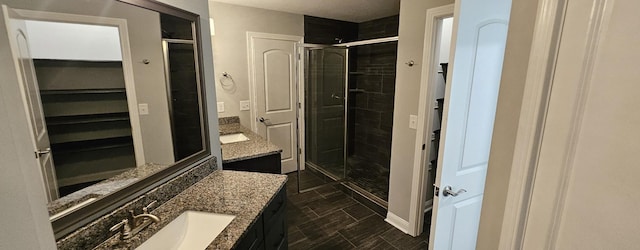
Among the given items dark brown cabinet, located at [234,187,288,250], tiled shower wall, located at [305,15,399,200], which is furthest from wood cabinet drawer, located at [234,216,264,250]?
tiled shower wall, located at [305,15,399,200]

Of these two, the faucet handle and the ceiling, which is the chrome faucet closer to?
the faucet handle

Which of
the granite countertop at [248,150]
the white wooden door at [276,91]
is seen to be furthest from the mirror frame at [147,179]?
the white wooden door at [276,91]

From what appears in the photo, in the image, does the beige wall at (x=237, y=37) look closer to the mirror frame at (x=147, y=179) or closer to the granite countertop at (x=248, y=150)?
the granite countertop at (x=248, y=150)

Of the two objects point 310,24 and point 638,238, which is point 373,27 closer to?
point 310,24

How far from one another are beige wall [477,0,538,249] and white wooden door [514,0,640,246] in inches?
4.1

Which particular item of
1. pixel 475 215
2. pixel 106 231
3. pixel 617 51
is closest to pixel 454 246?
pixel 475 215

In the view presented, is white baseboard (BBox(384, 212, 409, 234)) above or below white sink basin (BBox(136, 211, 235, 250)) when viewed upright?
below

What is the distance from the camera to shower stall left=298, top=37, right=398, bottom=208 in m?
3.49

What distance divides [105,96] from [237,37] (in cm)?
206

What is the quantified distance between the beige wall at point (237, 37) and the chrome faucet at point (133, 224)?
212cm

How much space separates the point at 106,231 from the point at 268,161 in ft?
4.21

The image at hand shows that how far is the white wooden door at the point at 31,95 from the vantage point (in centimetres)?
89

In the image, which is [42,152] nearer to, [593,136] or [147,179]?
[147,179]

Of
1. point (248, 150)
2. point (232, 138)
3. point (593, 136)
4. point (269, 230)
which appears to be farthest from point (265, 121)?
point (593, 136)
